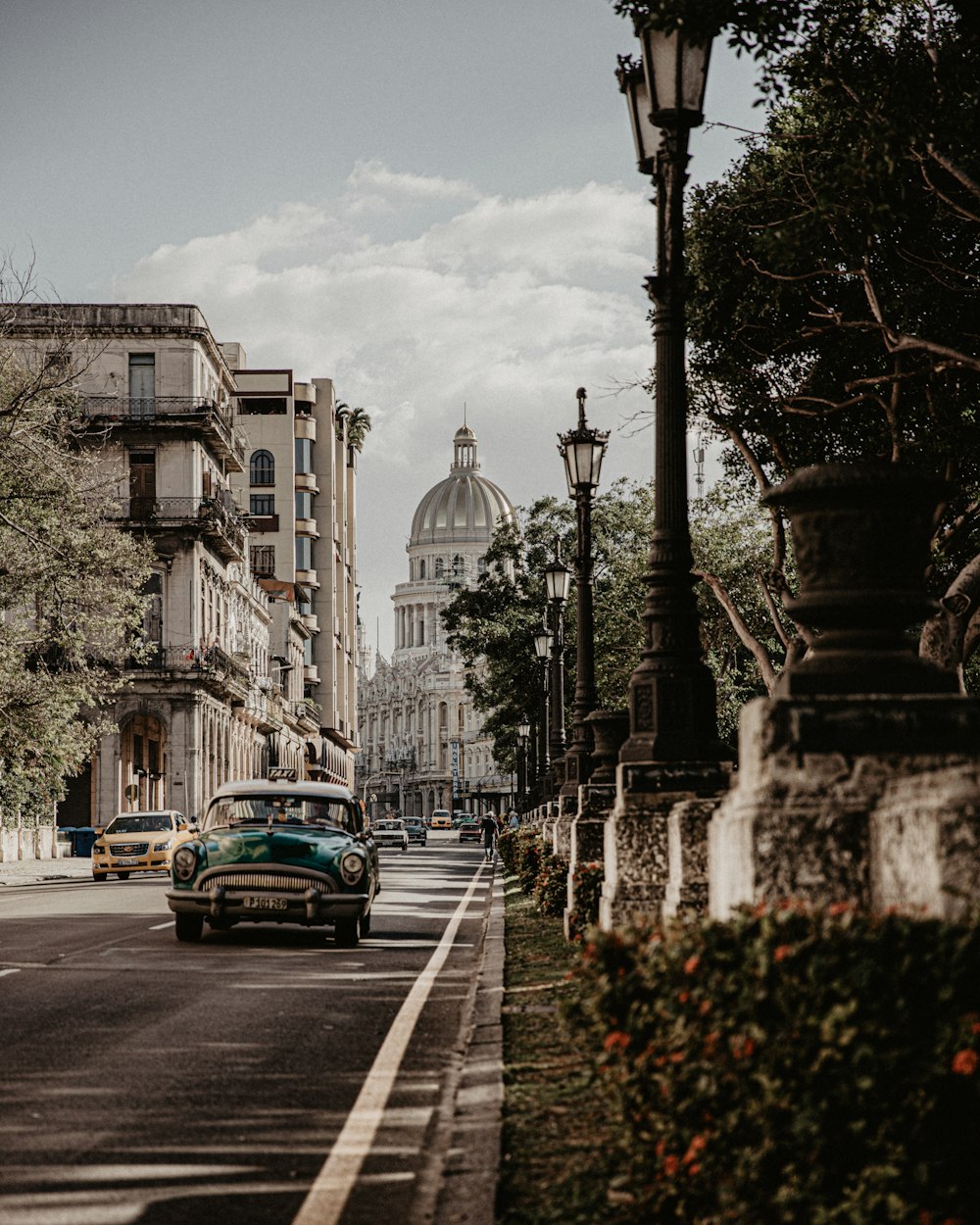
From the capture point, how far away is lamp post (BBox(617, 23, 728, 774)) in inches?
474

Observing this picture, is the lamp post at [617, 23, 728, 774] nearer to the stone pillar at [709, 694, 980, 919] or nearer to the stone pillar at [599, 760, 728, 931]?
the stone pillar at [599, 760, 728, 931]

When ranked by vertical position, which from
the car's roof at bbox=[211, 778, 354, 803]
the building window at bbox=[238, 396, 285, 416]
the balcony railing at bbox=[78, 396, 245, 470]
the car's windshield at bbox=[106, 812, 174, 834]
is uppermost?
the building window at bbox=[238, 396, 285, 416]

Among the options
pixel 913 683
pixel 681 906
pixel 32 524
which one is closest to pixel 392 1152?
pixel 913 683

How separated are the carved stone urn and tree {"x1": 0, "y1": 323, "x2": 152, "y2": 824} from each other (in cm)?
2514

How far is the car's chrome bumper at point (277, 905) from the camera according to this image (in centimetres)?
1612

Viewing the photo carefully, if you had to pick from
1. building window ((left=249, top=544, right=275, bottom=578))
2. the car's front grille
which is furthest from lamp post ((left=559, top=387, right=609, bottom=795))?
building window ((left=249, top=544, right=275, bottom=578))

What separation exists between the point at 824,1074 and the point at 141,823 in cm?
3632

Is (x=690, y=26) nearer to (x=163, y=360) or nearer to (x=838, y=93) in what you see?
(x=838, y=93)

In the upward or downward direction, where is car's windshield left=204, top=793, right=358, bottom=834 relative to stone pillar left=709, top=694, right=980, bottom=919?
downward

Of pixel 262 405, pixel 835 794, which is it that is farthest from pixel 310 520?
pixel 835 794

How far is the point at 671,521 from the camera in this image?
12.3 meters

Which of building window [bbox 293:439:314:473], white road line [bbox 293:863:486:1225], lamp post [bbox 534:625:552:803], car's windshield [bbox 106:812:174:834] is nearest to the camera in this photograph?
white road line [bbox 293:863:486:1225]

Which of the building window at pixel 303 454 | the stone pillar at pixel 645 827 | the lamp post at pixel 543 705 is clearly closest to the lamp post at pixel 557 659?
the lamp post at pixel 543 705

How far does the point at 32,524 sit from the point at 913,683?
2982cm
